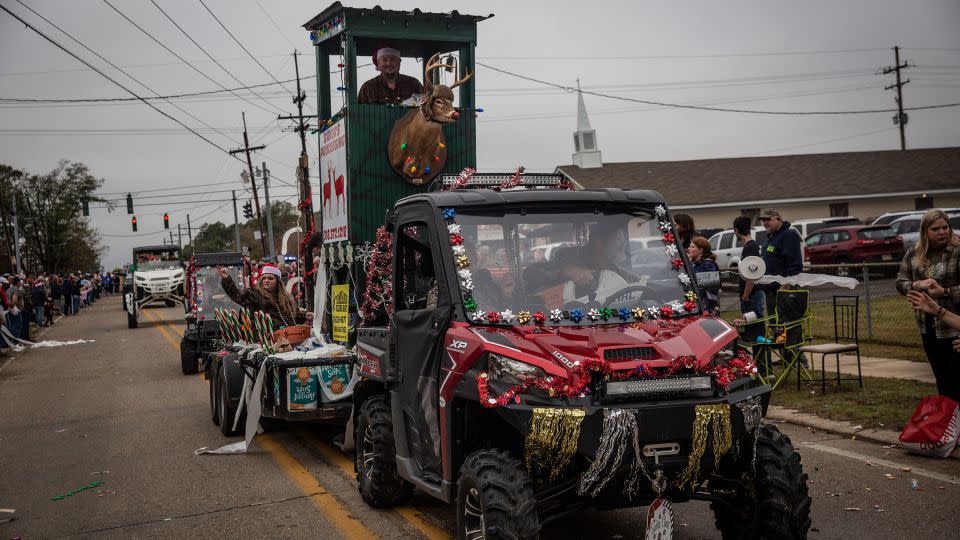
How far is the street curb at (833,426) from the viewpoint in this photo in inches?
326

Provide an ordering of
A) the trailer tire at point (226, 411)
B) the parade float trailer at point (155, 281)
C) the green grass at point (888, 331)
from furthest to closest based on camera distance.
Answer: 1. the parade float trailer at point (155, 281)
2. the green grass at point (888, 331)
3. the trailer tire at point (226, 411)

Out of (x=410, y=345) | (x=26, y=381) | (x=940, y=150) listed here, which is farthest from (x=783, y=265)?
(x=940, y=150)

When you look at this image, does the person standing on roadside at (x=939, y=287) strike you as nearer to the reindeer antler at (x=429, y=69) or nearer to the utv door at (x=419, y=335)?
the utv door at (x=419, y=335)

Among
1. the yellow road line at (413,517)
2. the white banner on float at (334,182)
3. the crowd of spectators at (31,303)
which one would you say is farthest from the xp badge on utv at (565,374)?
the crowd of spectators at (31,303)

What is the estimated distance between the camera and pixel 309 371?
8.82 m

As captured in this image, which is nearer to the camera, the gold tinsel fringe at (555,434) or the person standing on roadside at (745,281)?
the gold tinsel fringe at (555,434)

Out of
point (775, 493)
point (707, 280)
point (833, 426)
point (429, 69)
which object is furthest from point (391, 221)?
point (833, 426)

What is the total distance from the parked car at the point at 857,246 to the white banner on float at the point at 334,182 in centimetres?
2156

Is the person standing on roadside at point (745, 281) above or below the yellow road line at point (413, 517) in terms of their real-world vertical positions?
above

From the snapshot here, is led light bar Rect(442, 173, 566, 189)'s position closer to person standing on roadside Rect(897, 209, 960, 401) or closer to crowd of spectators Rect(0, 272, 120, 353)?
person standing on roadside Rect(897, 209, 960, 401)

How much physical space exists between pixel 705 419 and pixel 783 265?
7614 millimetres

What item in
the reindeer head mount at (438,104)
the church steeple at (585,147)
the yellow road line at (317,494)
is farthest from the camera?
Answer: the church steeple at (585,147)

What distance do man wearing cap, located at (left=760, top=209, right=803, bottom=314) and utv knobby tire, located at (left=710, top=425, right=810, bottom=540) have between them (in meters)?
6.86

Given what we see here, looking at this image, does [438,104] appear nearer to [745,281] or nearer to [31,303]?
[745,281]
